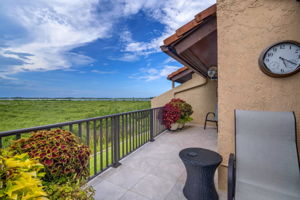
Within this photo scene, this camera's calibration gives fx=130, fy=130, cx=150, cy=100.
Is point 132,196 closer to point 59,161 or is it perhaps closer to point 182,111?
point 59,161

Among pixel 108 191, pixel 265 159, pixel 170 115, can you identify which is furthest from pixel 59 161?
pixel 170 115

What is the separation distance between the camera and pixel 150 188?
2072 millimetres

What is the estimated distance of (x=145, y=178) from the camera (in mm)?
2307

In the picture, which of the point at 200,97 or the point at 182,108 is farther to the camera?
the point at 200,97

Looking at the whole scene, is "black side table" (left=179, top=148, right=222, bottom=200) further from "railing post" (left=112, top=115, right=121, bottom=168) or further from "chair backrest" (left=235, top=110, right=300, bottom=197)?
"railing post" (left=112, top=115, right=121, bottom=168)

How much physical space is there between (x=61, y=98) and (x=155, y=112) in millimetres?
13309

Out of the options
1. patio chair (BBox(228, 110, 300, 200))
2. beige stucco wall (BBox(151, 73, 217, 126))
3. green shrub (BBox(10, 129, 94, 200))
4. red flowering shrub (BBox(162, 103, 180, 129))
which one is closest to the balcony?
green shrub (BBox(10, 129, 94, 200))

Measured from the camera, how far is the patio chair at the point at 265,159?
144 centimetres

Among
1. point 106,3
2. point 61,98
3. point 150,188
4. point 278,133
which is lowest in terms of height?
point 150,188

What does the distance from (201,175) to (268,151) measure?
34.3 inches

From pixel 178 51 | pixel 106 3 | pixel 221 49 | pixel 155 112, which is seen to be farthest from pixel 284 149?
pixel 106 3

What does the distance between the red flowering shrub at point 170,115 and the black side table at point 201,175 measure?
121 inches

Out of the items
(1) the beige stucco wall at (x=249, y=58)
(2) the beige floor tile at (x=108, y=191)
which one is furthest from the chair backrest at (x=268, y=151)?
(2) the beige floor tile at (x=108, y=191)

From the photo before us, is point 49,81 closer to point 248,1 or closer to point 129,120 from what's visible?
point 129,120
